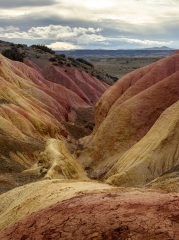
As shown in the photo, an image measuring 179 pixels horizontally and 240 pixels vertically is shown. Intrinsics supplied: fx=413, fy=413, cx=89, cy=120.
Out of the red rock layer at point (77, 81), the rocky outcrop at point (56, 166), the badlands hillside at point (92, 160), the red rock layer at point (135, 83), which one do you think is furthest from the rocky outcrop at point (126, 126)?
the red rock layer at point (77, 81)

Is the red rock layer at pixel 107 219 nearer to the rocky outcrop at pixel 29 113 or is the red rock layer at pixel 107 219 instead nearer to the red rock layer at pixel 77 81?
the rocky outcrop at pixel 29 113

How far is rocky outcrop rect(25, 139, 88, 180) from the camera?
2370 centimetres

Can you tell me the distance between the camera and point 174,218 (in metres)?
8.85

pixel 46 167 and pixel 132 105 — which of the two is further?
pixel 132 105

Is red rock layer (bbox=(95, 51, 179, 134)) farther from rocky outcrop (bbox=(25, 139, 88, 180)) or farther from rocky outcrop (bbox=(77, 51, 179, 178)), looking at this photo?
rocky outcrop (bbox=(25, 139, 88, 180))

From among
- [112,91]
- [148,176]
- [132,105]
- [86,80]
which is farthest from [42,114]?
[86,80]

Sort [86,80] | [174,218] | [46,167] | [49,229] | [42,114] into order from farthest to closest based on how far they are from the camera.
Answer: [86,80] → [42,114] → [46,167] → [49,229] → [174,218]

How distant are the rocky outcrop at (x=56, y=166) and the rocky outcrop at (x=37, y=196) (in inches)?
227

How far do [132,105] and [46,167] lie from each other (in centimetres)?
1165

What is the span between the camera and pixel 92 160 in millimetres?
34281

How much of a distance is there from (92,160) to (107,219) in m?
25.1

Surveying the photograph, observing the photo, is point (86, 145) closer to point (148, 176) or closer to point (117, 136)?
point (117, 136)

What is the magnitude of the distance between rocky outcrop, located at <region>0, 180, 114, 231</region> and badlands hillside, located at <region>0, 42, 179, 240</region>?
0.15 ft

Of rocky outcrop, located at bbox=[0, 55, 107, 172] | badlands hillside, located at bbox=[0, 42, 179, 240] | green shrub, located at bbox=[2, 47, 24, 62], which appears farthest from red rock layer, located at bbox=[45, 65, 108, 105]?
green shrub, located at bbox=[2, 47, 24, 62]
